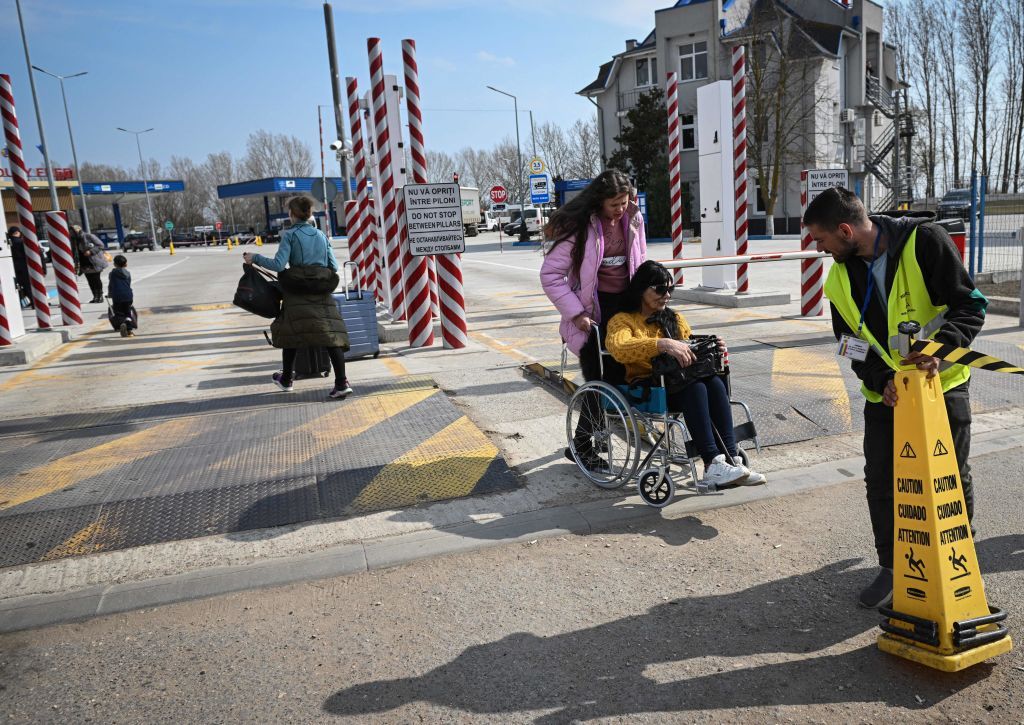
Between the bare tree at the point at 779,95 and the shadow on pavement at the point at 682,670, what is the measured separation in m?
34.9

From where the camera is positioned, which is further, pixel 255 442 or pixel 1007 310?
pixel 1007 310

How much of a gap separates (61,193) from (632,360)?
69.0 m

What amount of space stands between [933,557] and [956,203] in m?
21.2

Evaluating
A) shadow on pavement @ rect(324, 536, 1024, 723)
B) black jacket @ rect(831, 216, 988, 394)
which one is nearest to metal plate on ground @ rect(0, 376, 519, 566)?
shadow on pavement @ rect(324, 536, 1024, 723)

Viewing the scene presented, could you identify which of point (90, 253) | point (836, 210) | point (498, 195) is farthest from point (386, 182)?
point (498, 195)

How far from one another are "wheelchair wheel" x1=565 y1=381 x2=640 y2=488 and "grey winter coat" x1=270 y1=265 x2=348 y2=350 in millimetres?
3038

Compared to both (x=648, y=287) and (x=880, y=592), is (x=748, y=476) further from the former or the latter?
(x=648, y=287)

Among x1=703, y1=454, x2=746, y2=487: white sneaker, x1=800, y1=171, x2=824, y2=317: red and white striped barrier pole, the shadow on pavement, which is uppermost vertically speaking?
x1=800, y1=171, x2=824, y2=317: red and white striped barrier pole

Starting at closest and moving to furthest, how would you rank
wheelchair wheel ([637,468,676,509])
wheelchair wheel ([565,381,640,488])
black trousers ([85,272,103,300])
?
wheelchair wheel ([637,468,676,509]), wheelchair wheel ([565,381,640,488]), black trousers ([85,272,103,300])

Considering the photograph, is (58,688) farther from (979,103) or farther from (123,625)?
(979,103)

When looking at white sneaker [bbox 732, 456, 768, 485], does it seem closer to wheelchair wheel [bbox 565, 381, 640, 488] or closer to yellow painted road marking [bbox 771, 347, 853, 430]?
wheelchair wheel [bbox 565, 381, 640, 488]

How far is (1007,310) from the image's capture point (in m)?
10.3

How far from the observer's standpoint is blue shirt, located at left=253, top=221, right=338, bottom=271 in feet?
23.4

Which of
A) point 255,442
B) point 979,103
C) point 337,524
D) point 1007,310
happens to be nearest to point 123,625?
point 337,524
